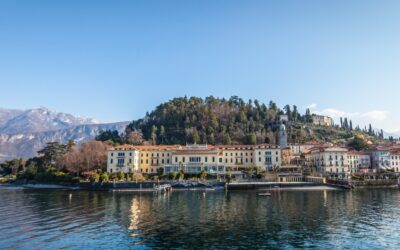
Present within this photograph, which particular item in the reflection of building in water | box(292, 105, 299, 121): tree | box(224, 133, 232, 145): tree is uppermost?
box(292, 105, 299, 121): tree

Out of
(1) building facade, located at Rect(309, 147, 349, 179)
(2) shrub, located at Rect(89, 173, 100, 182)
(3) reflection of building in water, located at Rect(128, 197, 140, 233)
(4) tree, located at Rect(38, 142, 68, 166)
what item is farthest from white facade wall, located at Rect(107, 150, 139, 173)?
(1) building facade, located at Rect(309, 147, 349, 179)

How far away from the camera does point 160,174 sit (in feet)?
335

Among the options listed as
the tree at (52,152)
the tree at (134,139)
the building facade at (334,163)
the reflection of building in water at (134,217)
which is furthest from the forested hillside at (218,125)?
the reflection of building in water at (134,217)

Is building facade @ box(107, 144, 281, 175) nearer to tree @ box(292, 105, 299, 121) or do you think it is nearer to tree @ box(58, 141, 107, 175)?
tree @ box(58, 141, 107, 175)

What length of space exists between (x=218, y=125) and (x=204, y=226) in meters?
116

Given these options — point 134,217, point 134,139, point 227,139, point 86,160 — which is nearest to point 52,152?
point 86,160

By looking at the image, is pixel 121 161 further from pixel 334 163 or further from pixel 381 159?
pixel 381 159

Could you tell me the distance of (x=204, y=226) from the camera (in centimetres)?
3731

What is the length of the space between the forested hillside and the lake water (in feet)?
271

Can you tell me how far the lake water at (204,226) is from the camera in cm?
3020

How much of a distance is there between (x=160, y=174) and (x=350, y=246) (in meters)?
77.5

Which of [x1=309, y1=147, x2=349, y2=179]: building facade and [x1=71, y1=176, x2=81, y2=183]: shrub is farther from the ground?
[x1=309, y1=147, x2=349, y2=179]: building facade

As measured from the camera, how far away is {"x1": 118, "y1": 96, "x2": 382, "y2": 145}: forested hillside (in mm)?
141750

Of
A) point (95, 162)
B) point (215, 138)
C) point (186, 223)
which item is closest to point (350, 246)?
point (186, 223)
